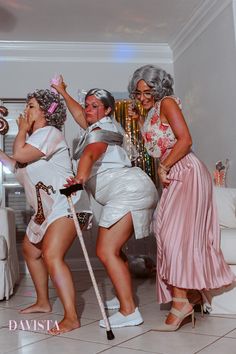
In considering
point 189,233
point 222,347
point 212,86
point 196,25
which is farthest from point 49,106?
point 196,25

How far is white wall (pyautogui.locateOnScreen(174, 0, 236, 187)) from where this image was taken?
415cm

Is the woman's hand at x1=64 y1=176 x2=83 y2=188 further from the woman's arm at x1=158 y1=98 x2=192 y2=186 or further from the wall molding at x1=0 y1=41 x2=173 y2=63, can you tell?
the wall molding at x1=0 y1=41 x2=173 y2=63

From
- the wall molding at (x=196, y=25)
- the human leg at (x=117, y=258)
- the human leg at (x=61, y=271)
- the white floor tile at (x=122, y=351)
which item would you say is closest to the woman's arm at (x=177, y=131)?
the human leg at (x=117, y=258)

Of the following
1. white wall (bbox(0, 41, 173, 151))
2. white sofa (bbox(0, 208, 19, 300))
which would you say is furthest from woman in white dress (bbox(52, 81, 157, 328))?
white wall (bbox(0, 41, 173, 151))

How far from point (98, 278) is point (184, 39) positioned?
287cm

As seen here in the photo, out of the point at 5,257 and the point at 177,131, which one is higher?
the point at 177,131

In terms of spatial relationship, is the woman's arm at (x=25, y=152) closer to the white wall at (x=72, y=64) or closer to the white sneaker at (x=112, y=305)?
the white sneaker at (x=112, y=305)

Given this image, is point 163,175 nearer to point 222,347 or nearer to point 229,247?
point 229,247

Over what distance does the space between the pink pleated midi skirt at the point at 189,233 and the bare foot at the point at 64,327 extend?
527 millimetres

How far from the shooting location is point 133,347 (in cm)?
203

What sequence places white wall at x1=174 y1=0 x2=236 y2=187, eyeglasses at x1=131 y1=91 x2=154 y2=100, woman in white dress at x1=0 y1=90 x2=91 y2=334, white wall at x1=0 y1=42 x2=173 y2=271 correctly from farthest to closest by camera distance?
white wall at x1=0 y1=42 x2=173 y2=271, white wall at x1=174 y1=0 x2=236 y2=187, eyeglasses at x1=131 y1=91 x2=154 y2=100, woman in white dress at x1=0 y1=90 x2=91 y2=334

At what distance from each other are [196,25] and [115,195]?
3048 mm

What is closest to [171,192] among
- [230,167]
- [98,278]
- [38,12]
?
[230,167]

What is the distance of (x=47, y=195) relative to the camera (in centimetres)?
255
